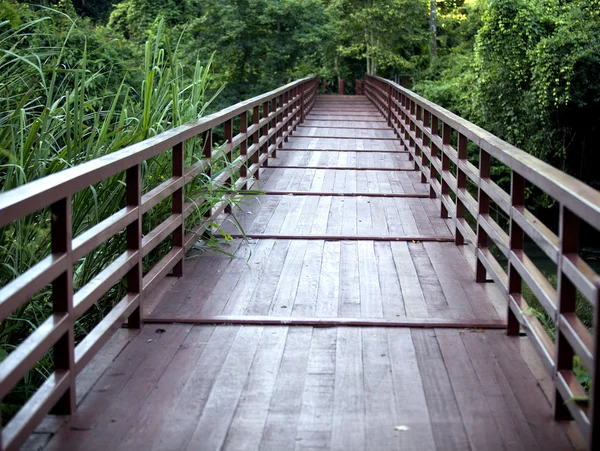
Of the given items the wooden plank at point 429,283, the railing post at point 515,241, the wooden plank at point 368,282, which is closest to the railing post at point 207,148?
the wooden plank at point 368,282

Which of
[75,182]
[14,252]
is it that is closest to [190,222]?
[14,252]

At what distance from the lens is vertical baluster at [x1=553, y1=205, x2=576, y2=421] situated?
9.02ft

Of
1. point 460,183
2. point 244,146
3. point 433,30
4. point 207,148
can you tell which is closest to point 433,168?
point 244,146

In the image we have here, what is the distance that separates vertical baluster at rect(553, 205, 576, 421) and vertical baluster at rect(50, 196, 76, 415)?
1695 millimetres

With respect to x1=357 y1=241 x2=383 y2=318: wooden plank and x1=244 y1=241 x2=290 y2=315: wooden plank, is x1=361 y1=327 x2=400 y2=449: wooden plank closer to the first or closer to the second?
x1=357 y1=241 x2=383 y2=318: wooden plank

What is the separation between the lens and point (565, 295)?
9.31ft

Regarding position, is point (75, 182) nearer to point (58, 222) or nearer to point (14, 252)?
point (58, 222)

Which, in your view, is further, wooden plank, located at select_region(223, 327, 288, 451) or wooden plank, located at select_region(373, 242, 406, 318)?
wooden plank, located at select_region(373, 242, 406, 318)

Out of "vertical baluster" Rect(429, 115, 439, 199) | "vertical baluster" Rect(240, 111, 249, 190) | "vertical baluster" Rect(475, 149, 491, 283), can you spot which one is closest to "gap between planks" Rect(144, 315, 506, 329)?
"vertical baluster" Rect(475, 149, 491, 283)

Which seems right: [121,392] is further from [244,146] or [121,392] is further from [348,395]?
[244,146]

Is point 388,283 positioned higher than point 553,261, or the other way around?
point 553,261

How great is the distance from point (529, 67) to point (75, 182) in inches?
627

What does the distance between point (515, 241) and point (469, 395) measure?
903 millimetres

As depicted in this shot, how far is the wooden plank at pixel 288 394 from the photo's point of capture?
9.30 feet
